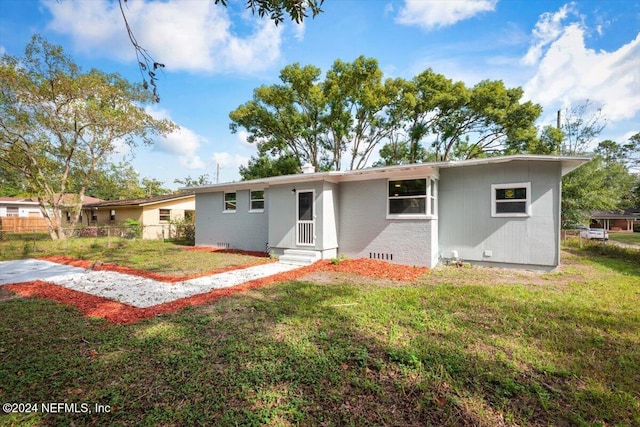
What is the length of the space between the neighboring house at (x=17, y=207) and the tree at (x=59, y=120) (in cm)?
1727

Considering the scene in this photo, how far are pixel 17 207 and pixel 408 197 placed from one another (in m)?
40.7

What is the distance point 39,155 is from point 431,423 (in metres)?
21.7

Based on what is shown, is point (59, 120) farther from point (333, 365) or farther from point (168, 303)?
point (333, 365)

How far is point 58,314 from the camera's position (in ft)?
14.7

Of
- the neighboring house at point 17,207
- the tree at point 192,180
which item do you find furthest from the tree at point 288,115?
the neighboring house at point 17,207

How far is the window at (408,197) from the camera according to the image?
8148 millimetres

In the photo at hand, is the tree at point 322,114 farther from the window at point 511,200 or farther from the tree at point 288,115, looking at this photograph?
the window at point 511,200

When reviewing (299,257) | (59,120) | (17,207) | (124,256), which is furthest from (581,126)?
(17,207)

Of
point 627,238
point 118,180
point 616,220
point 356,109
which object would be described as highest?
point 356,109

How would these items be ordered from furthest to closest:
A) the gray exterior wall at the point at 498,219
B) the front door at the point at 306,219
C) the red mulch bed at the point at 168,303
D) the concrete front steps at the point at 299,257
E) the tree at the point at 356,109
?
the tree at the point at 356,109 → the front door at the point at 306,219 → the concrete front steps at the point at 299,257 → the gray exterior wall at the point at 498,219 → the red mulch bed at the point at 168,303

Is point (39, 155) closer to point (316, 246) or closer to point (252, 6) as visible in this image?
point (316, 246)

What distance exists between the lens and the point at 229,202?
1275cm

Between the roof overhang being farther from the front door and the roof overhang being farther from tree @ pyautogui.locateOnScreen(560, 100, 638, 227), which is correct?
tree @ pyautogui.locateOnScreen(560, 100, 638, 227)

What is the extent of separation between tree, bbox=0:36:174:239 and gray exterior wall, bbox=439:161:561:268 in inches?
715
